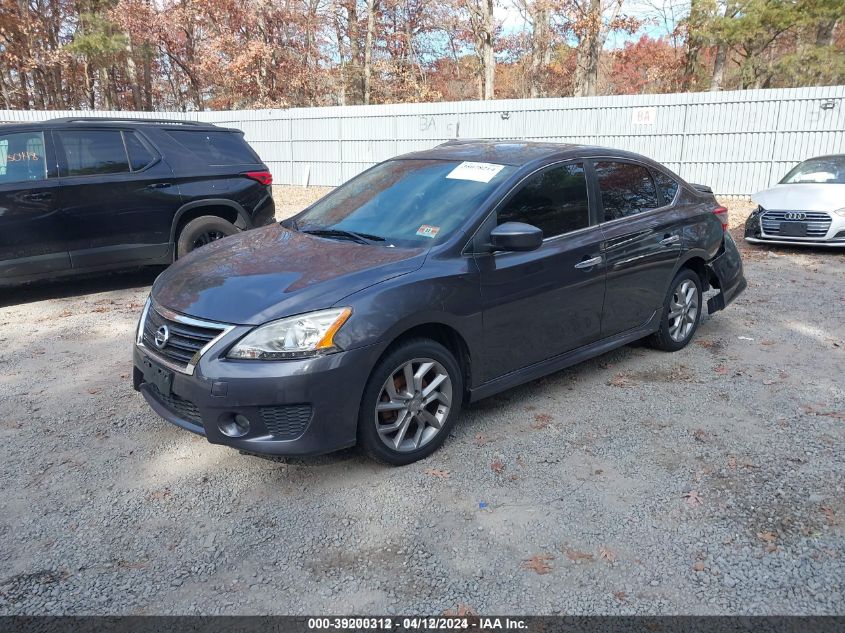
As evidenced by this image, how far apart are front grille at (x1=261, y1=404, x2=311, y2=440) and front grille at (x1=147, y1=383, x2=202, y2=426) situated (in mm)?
407

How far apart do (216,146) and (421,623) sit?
6743 millimetres

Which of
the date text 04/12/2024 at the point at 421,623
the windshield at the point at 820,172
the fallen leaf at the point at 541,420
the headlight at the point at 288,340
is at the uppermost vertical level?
the windshield at the point at 820,172

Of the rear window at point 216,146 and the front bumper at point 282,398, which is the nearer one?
the front bumper at point 282,398

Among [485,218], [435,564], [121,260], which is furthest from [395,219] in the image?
[121,260]

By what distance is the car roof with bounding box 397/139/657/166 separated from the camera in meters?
4.30

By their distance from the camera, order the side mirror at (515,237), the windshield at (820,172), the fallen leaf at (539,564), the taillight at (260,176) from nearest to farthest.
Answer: the fallen leaf at (539,564)
the side mirror at (515,237)
the taillight at (260,176)
the windshield at (820,172)

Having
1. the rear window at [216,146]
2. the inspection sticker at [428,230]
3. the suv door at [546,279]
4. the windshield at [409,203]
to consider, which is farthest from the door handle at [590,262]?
the rear window at [216,146]

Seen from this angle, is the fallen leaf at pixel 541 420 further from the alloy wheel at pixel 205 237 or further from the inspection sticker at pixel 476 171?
the alloy wheel at pixel 205 237

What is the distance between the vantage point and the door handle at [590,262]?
429 centimetres

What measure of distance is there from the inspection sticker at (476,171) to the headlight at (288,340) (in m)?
1.58

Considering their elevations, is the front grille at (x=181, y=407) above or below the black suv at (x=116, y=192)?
below

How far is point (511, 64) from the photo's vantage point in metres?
34.8

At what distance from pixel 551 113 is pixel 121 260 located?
481 inches

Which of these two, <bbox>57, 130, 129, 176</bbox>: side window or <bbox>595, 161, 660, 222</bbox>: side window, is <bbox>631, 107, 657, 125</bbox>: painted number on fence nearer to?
<bbox>595, 161, 660, 222</bbox>: side window
